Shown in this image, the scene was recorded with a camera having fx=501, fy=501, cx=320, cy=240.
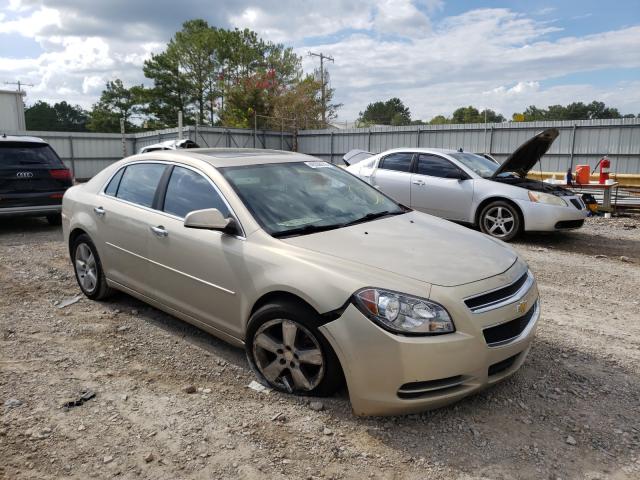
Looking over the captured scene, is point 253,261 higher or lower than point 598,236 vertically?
higher

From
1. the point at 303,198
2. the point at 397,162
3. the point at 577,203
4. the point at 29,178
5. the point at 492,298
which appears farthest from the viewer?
the point at 397,162

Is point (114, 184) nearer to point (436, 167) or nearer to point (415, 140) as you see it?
point (436, 167)

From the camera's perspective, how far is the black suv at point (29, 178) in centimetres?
834

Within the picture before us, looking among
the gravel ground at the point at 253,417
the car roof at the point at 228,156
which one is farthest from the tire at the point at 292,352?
the car roof at the point at 228,156

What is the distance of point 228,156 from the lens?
4.04m

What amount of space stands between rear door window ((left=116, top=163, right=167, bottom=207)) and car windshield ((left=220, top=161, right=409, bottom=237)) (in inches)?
31.8

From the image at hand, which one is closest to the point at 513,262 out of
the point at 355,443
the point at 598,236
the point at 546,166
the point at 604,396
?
the point at 604,396

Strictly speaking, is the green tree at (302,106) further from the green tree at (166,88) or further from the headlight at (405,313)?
the headlight at (405,313)

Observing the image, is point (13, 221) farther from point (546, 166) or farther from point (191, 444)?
point (546, 166)

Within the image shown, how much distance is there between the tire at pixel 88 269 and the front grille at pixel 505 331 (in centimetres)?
358

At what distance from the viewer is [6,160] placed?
839 cm

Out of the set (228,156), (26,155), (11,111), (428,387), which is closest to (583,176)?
(228,156)

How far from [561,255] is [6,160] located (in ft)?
29.5

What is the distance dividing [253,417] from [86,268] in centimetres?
291
